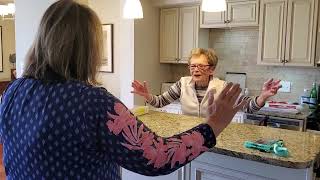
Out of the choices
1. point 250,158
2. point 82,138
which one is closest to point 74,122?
point 82,138

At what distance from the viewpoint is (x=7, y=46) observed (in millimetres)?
8266

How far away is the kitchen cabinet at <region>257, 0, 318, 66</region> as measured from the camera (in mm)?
3490

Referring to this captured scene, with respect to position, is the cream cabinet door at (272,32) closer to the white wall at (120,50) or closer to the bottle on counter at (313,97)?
the bottle on counter at (313,97)

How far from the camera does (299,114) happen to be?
341 centimetres

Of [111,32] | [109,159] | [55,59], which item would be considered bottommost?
[109,159]

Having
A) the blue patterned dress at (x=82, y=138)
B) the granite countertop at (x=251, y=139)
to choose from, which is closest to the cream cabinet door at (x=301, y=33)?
the granite countertop at (x=251, y=139)

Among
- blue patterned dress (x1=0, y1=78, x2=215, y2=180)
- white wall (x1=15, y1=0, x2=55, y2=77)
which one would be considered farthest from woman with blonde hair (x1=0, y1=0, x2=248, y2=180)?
white wall (x1=15, y1=0, x2=55, y2=77)

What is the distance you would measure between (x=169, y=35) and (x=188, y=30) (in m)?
0.32

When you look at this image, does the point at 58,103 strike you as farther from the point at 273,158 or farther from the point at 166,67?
the point at 166,67

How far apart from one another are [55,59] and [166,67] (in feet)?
12.8

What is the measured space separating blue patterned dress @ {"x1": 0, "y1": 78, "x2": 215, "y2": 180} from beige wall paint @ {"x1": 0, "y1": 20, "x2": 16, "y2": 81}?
26.4 feet

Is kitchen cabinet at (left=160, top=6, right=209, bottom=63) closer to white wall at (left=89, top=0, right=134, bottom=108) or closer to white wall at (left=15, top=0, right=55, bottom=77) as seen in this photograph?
white wall at (left=89, top=0, right=134, bottom=108)

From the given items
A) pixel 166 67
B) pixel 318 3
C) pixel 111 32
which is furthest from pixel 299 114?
pixel 111 32

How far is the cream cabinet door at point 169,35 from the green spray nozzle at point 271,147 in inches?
117
